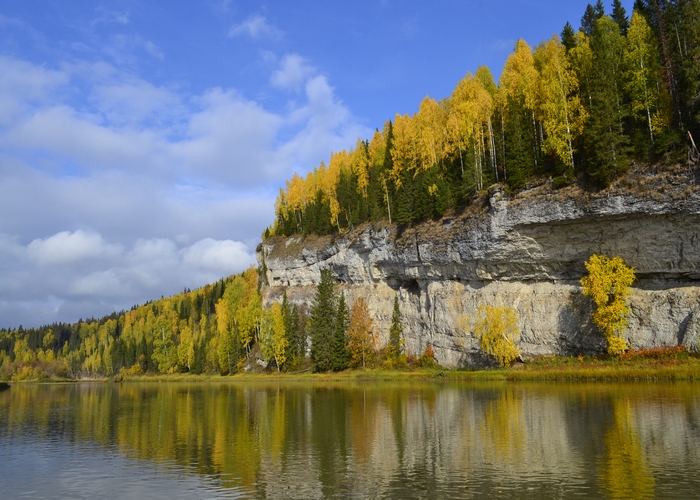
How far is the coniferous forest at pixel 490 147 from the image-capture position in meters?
55.3

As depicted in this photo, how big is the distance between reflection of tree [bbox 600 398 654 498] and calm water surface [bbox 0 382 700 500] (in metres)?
0.06

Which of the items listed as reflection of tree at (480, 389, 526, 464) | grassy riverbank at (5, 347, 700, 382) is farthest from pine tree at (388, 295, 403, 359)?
reflection of tree at (480, 389, 526, 464)

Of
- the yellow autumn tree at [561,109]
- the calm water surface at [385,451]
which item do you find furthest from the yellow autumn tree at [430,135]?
the calm water surface at [385,451]

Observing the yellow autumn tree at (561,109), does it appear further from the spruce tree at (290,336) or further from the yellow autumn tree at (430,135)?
the spruce tree at (290,336)

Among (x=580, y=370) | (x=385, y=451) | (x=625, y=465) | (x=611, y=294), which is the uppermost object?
(x=611, y=294)

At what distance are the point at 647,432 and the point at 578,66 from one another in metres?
53.6

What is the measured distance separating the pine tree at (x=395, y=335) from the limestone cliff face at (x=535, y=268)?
1208 millimetres

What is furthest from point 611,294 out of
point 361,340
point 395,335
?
point 361,340

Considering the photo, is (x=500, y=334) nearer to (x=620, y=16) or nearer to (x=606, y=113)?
(x=606, y=113)

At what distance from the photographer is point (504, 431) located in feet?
77.2

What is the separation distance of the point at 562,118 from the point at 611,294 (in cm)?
2122

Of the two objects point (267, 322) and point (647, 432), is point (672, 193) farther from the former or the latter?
point (267, 322)

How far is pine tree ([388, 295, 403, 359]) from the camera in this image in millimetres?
76938

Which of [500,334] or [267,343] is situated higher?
[500,334]
